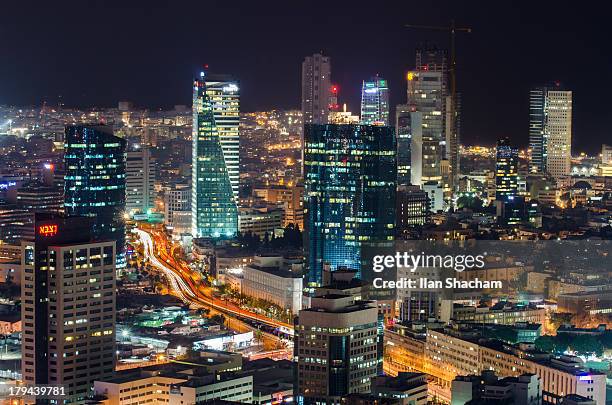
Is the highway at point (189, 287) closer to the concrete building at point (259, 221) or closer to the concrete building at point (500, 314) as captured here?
the concrete building at point (259, 221)

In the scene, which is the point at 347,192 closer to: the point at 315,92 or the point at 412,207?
the point at 412,207

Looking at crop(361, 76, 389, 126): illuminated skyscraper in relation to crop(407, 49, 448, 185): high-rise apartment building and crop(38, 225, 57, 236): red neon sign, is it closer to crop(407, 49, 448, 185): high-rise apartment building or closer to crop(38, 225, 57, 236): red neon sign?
crop(407, 49, 448, 185): high-rise apartment building

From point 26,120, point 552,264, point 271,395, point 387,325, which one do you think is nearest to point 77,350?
point 271,395

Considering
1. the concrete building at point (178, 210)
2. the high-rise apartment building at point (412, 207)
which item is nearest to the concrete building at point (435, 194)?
the high-rise apartment building at point (412, 207)

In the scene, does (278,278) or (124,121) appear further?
(124,121)

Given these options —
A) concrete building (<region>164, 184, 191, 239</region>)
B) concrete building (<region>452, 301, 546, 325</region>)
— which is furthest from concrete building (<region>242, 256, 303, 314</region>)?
concrete building (<region>164, 184, 191, 239</region>)

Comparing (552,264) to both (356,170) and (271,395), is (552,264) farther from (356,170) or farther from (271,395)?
(271,395)

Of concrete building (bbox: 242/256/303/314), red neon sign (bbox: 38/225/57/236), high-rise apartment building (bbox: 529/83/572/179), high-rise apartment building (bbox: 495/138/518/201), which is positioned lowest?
concrete building (bbox: 242/256/303/314)
